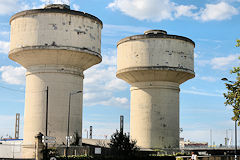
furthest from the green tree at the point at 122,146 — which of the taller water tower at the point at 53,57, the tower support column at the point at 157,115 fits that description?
the tower support column at the point at 157,115

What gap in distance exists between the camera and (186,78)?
48844 mm

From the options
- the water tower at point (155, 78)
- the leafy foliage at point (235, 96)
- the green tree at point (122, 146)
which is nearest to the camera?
the leafy foliage at point (235, 96)

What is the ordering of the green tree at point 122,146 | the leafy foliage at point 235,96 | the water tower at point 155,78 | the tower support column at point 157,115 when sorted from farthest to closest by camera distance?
the tower support column at point 157,115 < the water tower at point 155,78 < the green tree at point 122,146 < the leafy foliage at point 235,96

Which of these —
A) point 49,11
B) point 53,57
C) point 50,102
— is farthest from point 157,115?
point 49,11

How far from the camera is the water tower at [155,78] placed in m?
46.1

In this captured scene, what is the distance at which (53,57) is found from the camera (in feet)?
124

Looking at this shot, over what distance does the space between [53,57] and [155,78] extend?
15129 millimetres

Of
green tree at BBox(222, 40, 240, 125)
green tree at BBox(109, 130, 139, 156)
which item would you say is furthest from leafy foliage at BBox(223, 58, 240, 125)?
green tree at BBox(109, 130, 139, 156)

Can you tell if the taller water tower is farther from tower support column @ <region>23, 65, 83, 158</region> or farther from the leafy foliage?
the leafy foliage

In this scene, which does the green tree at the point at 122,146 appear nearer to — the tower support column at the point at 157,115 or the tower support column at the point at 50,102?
the tower support column at the point at 50,102

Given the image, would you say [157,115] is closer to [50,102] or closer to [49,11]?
[50,102]

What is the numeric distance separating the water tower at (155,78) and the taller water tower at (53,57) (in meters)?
8.23

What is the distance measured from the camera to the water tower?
1816 inches

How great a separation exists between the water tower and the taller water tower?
8.23 meters
